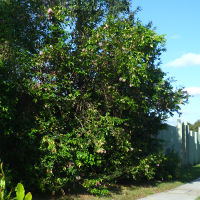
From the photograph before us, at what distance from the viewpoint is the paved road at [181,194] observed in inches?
375

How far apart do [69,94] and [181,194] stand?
4.43 metres

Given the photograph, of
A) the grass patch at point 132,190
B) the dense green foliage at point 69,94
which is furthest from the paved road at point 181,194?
the dense green foliage at point 69,94

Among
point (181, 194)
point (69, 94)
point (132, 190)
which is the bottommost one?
point (181, 194)

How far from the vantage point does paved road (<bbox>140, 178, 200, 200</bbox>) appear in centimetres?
952

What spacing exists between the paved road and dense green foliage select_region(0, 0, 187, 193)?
39.7 inches

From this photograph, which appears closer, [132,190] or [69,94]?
[69,94]

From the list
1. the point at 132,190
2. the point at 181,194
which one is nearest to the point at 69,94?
the point at 132,190

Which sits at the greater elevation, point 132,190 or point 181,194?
point 132,190

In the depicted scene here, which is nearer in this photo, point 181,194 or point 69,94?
point 69,94

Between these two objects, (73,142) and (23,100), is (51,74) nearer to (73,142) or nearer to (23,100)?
(23,100)

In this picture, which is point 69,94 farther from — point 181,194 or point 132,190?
point 181,194

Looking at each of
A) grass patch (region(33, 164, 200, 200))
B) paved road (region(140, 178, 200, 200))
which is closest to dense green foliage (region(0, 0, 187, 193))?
grass patch (region(33, 164, 200, 200))

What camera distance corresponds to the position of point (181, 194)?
33.6ft

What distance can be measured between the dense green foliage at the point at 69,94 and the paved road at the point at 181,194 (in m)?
1.01
